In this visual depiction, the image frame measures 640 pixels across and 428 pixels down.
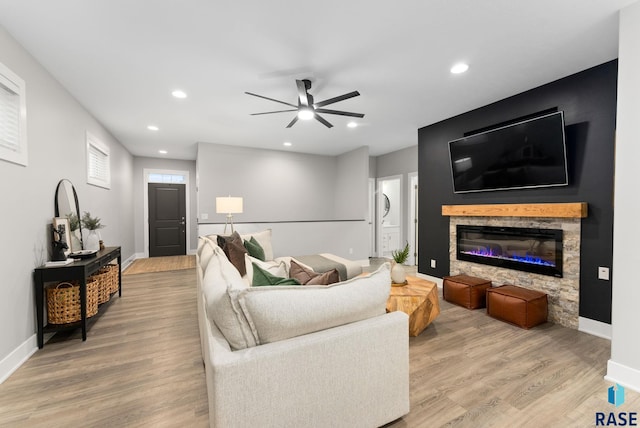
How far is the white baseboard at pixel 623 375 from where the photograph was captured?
1.92 m

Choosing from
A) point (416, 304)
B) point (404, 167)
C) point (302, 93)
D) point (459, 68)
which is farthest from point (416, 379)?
point (404, 167)

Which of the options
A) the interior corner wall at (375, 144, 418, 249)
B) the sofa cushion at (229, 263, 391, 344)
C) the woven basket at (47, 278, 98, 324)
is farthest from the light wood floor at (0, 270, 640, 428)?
the interior corner wall at (375, 144, 418, 249)

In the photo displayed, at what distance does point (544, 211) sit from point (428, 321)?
1.78 m

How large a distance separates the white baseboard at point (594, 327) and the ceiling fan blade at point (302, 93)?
142 inches

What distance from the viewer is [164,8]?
198 centimetres

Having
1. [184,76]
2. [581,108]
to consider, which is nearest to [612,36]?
[581,108]

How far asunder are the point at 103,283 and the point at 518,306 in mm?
4642

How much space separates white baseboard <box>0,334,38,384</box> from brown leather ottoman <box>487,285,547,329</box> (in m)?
4.39

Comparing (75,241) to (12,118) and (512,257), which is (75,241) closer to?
(12,118)

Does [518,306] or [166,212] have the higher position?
[166,212]

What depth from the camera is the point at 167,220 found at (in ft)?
24.3

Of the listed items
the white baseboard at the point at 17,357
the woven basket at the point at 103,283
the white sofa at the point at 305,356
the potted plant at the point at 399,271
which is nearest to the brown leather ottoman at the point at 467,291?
the potted plant at the point at 399,271

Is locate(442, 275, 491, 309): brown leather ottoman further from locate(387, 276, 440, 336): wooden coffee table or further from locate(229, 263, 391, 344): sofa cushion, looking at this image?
locate(229, 263, 391, 344): sofa cushion

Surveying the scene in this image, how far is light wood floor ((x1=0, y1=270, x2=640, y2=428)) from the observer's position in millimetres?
1679
